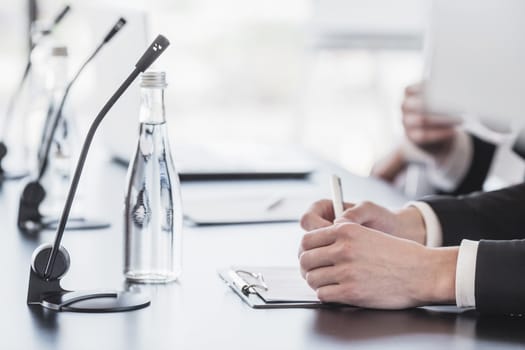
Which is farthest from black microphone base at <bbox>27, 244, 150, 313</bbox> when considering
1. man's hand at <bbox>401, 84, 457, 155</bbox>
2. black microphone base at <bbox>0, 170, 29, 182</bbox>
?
man's hand at <bbox>401, 84, 457, 155</bbox>

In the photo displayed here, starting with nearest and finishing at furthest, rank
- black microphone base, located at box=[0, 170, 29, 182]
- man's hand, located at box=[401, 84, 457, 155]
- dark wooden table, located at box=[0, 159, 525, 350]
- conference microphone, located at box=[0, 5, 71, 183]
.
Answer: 1. dark wooden table, located at box=[0, 159, 525, 350]
2. conference microphone, located at box=[0, 5, 71, 183]
3. black microphone base, located at box=[0, 170, 29, 182]
4. man's hand, located at box=[401, 84, 457, 155]

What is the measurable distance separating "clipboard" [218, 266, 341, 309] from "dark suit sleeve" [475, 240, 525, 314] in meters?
0.18

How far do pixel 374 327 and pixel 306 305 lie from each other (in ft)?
0.34

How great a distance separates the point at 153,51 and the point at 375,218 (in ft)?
1.47

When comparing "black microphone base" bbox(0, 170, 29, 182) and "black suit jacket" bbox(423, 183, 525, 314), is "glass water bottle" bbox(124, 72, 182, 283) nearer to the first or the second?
"black suit jacket" bbox(423, 183, 525, 314)

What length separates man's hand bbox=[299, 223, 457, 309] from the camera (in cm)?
106

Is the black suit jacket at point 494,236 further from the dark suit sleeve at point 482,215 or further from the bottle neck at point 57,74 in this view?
the bottle neck at point 57,74

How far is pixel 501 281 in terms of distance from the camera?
41.0 inches

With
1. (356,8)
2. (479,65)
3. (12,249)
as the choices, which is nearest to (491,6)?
(479,65)

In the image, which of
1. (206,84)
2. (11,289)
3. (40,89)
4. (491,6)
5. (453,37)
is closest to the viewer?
(11,289)

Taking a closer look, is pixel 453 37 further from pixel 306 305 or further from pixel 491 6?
pixel 306 305

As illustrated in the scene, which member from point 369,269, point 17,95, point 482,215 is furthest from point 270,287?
point 17,95

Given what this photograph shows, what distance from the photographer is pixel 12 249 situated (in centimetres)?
136

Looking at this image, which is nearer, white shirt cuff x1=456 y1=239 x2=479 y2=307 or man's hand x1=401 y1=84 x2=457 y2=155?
white shirt cuff x1=456 y1=239 x2=479 y2=307
